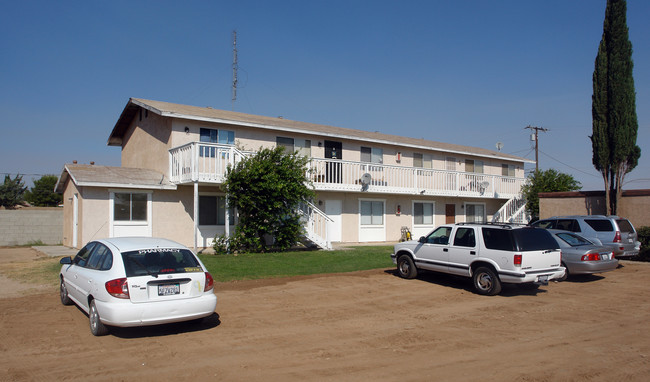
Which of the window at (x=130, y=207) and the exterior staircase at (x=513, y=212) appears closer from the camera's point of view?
the window at (x=130, y=207)

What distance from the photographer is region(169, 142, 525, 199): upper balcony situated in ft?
56.3

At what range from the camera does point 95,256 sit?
7.78 meters

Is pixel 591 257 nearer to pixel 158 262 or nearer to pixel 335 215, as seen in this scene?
pixel 158 262

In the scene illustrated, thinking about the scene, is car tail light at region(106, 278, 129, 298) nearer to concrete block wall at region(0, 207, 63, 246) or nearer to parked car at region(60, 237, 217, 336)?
parked car at region(60, 237, 217, 336)

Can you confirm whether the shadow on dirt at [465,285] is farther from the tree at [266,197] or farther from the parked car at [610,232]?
the tree at [266,197]

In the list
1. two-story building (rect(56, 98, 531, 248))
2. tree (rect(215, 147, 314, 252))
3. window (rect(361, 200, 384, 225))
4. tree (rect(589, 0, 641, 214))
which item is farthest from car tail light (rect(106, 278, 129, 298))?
tree (rect(589, 0, 641, 214))

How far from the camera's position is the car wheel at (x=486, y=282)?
10203 mm

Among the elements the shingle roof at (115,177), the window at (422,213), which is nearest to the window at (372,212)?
the window at (422,213)

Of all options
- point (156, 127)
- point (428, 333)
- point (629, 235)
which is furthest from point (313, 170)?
point (428, 333)

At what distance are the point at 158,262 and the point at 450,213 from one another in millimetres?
22014

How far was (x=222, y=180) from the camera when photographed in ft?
55.7

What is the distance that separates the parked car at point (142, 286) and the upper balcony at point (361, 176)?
30.9 feet

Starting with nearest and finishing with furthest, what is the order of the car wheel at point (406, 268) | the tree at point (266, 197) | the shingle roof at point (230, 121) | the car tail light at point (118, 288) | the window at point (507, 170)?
the car tail light at point (118, 288) < the car wheel at point (406, 268) < the tree at point (266, 197) < the shingle roof at point (230, 121) < the window at point (507, 170)

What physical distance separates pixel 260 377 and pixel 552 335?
459 cm
